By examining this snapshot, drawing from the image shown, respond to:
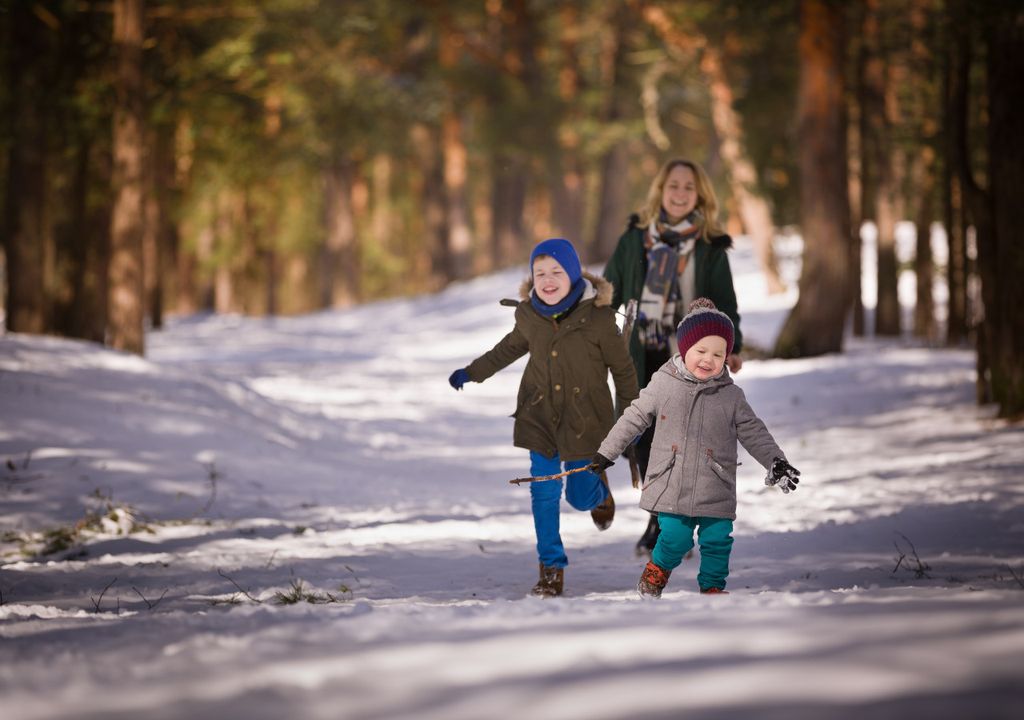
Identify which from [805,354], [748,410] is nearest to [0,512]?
[748,410]

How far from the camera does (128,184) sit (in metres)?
16.0

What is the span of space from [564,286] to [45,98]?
14.8m

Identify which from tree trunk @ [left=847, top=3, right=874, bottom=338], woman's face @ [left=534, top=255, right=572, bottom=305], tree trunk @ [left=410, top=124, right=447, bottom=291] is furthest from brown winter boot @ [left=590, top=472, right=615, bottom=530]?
tree trunk @ [left=410, top=124, right=447, bottom=291]

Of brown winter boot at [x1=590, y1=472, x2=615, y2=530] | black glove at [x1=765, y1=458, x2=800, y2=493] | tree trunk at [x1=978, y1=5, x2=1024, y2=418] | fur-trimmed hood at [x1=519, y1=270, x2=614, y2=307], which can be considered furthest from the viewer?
tree trunk at [x1=978, y1=5, x2=1024, y2=418]

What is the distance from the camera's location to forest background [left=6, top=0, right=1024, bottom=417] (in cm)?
1593

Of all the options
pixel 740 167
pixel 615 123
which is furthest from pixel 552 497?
pixel 615 123

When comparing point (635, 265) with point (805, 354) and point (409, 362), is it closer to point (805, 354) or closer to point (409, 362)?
point (805, 354)

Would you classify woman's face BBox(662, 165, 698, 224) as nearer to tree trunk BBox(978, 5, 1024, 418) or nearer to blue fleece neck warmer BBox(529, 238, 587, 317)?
blue fleece neck warmer BBox(529, 238, 587, 317)

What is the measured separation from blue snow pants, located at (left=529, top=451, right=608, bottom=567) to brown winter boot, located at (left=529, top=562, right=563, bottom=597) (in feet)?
0.10

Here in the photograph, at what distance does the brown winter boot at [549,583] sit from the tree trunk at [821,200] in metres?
13.7

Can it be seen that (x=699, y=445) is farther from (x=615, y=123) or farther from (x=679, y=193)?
(x=615, y=123)

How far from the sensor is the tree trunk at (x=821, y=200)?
18.9 meters

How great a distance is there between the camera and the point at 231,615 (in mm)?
4391

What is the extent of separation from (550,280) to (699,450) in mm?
1348
